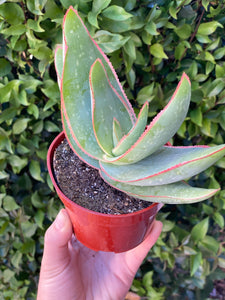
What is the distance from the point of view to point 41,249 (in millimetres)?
978

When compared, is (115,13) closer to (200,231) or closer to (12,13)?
(12,13)

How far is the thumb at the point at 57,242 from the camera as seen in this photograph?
551 millimetres

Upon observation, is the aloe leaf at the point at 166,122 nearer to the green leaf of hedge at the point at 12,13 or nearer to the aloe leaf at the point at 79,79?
the aloe leaf at the point at 79,79

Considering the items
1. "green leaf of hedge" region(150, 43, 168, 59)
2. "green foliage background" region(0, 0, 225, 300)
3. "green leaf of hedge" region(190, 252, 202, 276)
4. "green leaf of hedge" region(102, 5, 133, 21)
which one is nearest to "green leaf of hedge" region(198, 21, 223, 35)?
"green foliage background" region(0, 0, 225, 300)

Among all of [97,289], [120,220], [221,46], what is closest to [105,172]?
[120,220]

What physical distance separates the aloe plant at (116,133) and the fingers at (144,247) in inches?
13.4

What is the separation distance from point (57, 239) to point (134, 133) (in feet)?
1.02

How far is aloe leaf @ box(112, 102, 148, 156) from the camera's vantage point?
0.35 metres

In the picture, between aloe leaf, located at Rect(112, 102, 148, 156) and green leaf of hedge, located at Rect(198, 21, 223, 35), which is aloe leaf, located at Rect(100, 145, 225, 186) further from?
green leaf of hedge, located at Rect(198, 21, 223, 35)

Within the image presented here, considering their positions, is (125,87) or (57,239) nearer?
(57,239)

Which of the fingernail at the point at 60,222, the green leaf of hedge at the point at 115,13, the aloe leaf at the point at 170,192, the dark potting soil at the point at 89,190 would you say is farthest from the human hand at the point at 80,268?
the green leaf of hedge at the point at 115,13

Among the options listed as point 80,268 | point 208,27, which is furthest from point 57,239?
point 208,27

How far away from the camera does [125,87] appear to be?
0.79m

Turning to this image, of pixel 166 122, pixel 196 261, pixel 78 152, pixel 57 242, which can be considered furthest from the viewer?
pixel 196 261
